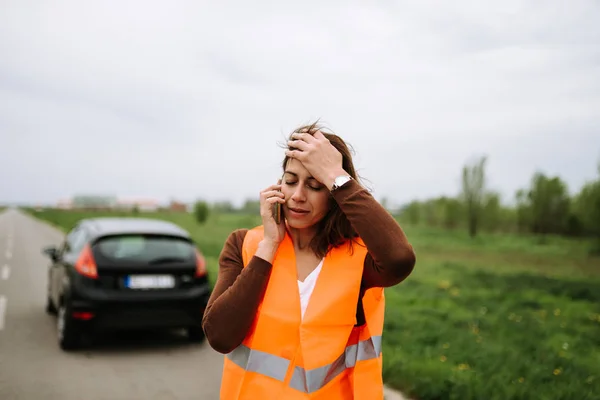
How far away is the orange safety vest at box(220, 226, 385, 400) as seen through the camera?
5.60 feet

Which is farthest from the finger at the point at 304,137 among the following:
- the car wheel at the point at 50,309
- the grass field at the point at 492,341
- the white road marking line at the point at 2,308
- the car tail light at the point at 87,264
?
the car wheel at the point at 50,309

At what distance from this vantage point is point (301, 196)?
1855mm

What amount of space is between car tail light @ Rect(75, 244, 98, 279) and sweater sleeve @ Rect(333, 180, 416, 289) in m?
5.08

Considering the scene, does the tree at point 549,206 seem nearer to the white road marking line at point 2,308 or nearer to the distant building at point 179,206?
the white road marking line at point 2,308

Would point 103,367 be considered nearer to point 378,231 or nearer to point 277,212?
point 277,212

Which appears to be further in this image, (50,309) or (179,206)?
(179,206)

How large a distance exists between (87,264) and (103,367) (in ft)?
4.03

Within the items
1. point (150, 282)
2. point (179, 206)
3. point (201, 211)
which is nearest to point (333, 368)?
point (150, 282)

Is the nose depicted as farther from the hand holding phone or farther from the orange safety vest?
the orange safety vest

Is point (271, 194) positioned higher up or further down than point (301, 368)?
higher up

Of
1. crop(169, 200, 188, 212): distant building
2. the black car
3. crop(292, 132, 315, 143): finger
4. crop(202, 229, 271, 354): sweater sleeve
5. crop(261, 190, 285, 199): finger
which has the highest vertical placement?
crop(292, 132, 315, 143): finger

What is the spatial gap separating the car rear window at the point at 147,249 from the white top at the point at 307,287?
4.82 metres

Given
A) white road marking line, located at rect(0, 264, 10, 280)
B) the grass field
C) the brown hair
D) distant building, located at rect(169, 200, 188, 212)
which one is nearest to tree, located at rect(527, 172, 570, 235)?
the grass field

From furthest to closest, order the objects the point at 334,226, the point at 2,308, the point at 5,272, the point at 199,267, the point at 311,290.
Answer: the point at 5,272, the point at 2,308, the point at 199,267, the point at 334,226, the point at 311,290
